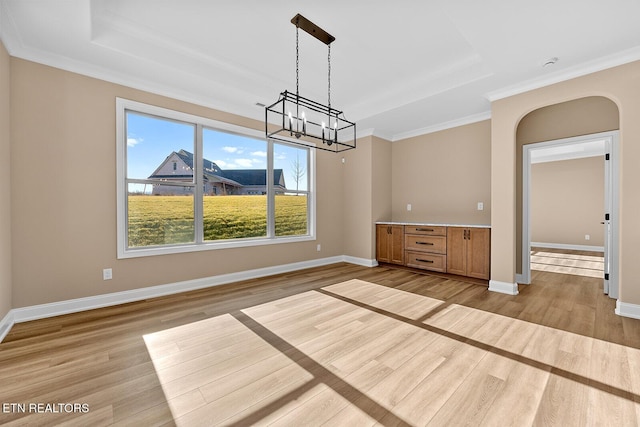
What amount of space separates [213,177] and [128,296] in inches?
75.3

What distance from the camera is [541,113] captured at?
3.85 meters

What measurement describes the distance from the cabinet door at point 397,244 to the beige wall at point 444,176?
0.61 meters

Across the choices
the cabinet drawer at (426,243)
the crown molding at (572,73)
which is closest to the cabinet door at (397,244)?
the cabinet drawer at (426,243)

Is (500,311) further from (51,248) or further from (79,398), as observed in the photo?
(51,248)

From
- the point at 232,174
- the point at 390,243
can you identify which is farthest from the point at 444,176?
the point at 232,174

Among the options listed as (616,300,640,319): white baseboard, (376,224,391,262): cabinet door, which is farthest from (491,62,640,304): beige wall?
(376,224,391,262): cabinet door

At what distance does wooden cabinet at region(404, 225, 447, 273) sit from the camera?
435 centimetres

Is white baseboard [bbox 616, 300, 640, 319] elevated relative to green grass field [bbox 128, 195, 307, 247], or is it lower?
lower

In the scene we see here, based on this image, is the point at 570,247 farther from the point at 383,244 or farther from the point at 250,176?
the point at 250,176

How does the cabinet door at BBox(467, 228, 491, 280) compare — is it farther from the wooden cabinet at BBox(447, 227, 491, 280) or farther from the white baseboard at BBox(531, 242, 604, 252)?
the white baseboard at BBox(531, 242, 604, 252)

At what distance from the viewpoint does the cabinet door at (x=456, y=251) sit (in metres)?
4.09

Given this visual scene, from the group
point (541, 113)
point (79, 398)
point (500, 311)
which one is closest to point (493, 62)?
point (541, 113)

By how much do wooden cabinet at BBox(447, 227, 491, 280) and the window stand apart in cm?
252

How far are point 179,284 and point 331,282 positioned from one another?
2.16 meters
